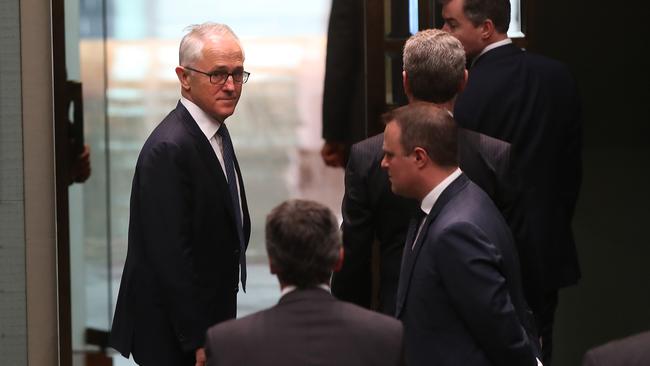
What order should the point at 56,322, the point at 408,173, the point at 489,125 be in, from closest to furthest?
the point at 408,173 → the point at 489,125 → the point at 56,322

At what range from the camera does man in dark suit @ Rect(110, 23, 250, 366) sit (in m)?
4.37

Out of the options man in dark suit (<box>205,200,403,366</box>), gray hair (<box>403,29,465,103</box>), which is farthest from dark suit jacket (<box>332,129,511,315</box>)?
man in dark suit (<box>205,200,403,366</box>)

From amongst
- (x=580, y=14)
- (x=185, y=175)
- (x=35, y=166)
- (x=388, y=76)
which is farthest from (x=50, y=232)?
(x=580, y=14)

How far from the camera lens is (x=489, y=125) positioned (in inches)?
196

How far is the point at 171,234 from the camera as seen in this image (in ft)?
14.3

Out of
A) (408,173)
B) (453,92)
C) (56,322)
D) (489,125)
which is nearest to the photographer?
(408,173)

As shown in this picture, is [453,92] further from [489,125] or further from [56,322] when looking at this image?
[56,322]

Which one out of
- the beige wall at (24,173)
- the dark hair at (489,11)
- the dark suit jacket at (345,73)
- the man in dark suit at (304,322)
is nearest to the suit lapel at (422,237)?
the man in dark suit at (304,322)

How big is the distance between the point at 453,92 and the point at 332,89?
125 cm

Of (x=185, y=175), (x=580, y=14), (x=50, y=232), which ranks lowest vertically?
(x=50, y=232)

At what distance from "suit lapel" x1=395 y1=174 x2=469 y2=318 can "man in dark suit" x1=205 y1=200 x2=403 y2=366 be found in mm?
653

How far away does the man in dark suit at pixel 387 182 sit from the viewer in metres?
4.29

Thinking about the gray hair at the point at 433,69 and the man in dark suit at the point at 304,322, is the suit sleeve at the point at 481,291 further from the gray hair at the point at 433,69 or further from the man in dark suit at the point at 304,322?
the gray hair at the point at 433,69

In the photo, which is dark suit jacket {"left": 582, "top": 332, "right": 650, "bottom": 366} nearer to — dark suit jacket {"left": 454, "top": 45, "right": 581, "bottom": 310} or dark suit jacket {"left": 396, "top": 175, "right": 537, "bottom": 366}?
dark suit jacket {"left": 396, "top": 175, "right": 537, "bottom": 366}
